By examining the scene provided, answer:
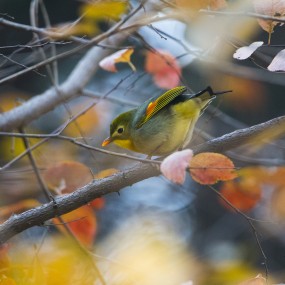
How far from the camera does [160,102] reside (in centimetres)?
362

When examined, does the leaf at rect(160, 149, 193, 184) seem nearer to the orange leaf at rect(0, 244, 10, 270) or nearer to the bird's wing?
the bird's wing

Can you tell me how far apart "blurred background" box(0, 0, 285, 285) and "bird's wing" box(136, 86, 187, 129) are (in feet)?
3.54

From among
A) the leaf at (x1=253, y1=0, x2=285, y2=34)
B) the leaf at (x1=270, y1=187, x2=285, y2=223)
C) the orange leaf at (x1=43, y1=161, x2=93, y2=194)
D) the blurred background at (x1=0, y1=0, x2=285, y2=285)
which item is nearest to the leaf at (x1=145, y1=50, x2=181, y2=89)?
the blurred background at (x1=0, y1=0, x2=285, y2=285)

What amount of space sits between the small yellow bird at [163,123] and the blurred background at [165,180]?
39.3 inches

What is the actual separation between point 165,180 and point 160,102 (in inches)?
53.6

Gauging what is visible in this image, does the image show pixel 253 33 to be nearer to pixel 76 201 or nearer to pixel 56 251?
pixel 56 251

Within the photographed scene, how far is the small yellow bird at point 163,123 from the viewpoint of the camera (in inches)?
140

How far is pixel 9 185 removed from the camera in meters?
5.28

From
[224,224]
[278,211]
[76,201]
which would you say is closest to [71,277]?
[76,201]

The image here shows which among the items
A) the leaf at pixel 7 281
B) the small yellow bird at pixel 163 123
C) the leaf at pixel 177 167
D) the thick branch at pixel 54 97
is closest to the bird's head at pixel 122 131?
the small yellow bird at pixel 163 123

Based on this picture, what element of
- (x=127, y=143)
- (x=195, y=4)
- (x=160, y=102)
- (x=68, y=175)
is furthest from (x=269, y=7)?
(x=68, y=175)

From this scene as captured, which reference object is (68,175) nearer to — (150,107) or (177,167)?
(150,107)

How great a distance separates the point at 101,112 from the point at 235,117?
1.66 metres

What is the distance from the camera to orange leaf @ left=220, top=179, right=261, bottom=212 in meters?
5.02
